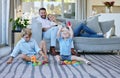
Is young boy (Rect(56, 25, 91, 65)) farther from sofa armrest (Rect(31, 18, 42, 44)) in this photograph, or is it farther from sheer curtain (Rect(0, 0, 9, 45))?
sheer curtain (Rect(0, 0, 9, 45))

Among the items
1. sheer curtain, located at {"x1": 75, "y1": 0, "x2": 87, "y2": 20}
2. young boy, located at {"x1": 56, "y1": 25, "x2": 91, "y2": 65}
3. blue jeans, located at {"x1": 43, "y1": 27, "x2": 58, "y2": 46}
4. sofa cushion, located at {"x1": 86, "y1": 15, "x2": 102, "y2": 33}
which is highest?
sheer curtain, located at {"x1": 75, "y1": 0, "x2": 87, "y2": 20}

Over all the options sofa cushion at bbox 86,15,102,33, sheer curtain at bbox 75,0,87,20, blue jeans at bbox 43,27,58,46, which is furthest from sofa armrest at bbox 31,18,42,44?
sheer curtain at bbox 75,0,87,20

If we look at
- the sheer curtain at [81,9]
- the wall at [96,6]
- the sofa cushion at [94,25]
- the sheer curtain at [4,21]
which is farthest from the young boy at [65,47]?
the wall at [96,6]

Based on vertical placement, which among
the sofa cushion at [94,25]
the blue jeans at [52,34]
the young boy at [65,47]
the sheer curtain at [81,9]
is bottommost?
the young boy at [65,47]

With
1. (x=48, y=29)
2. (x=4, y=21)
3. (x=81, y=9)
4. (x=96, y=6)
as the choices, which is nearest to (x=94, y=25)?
(x=48, y=29)

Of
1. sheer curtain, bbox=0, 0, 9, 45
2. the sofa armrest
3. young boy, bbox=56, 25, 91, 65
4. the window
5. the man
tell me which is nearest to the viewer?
young boy, bbox=56, 25, 91, 65

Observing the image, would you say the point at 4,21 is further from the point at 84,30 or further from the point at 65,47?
the point at 65,47

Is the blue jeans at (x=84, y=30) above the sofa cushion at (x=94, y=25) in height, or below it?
below

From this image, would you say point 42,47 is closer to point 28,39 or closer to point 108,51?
point 28,39

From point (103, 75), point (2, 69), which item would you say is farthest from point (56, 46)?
point (103, 75)

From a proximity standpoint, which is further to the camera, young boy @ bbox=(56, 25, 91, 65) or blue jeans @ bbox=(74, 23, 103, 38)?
blue jeans @ bbox=(74, 23, 103, 38)

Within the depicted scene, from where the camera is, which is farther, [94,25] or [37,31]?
[94,25]

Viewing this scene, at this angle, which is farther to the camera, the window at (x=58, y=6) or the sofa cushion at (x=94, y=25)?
the window at (x=58, y=6)

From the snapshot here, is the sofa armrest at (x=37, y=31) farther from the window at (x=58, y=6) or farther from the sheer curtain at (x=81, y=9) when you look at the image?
the window at (x=58, y=6)
